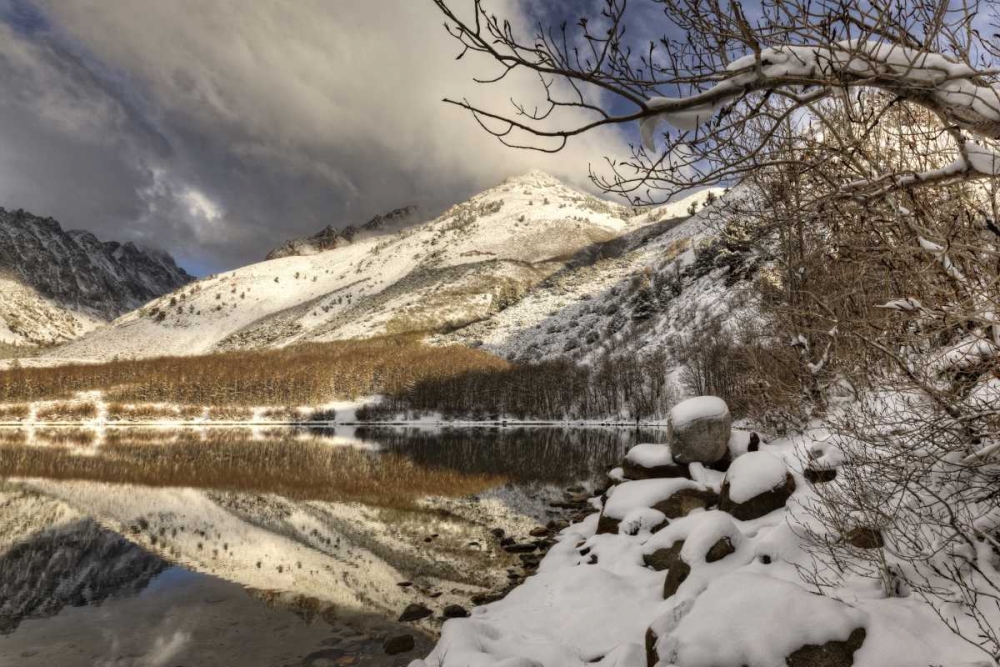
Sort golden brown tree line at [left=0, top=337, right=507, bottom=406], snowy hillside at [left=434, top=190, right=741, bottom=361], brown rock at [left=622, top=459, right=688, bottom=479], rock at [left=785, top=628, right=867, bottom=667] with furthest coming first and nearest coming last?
snowy hillside at [left=434, top=190, right=741, bottom=361] → golden brown tree line at [left=0, top=337, right=507, bottom=406] → brown rock at [left=622, top=459, right=688, bottom=479] → rock at [left=785, top=628, right=867, bottom=667]

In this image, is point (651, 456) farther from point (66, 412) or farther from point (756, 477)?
point (66, 412)

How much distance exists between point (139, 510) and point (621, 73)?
73.7ft

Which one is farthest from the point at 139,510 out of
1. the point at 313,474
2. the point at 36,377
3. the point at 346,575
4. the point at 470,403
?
the point at 36,377

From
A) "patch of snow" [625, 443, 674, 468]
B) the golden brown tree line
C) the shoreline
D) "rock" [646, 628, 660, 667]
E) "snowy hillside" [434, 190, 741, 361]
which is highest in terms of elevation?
"snowy hillside" [434, 190, 741, 361]

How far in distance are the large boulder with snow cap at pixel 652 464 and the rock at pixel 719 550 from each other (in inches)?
301

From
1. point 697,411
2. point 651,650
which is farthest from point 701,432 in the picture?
point 651,650

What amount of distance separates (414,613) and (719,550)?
219 inches

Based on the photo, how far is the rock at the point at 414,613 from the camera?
9572mm

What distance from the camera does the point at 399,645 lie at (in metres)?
8.49

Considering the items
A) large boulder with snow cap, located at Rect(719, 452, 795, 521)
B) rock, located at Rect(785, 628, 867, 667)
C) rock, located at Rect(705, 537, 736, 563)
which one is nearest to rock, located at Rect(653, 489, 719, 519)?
large boulder with snow cap, located at Rect(719, 452, 795, 521)

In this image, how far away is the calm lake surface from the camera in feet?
30.1

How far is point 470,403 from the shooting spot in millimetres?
71188

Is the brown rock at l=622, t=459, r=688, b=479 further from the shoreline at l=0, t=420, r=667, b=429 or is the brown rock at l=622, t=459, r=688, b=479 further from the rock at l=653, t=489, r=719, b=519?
the shoreline at l=0, t=420, r=667, b=429

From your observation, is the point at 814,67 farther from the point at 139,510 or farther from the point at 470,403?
the point at 470,403
